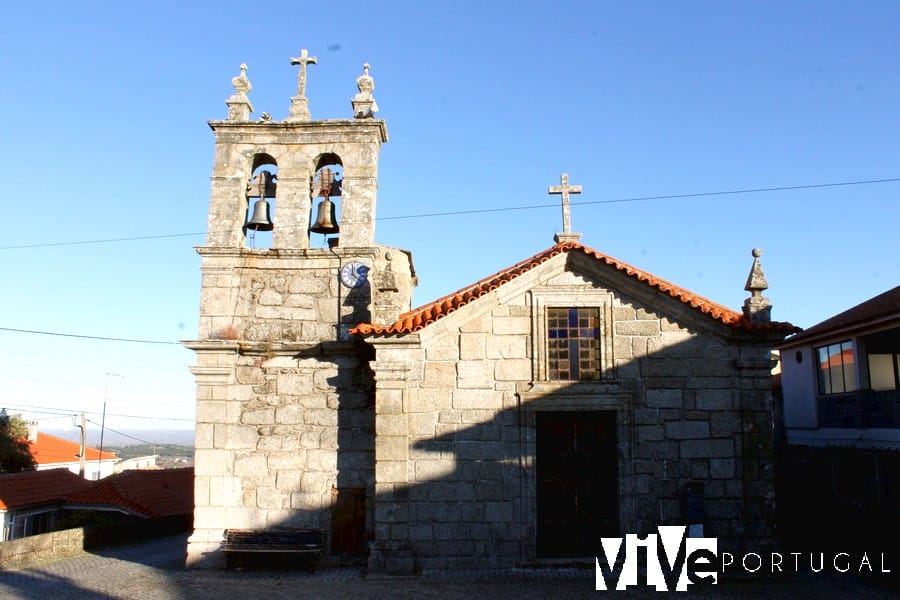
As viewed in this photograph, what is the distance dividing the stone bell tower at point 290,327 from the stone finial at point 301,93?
0.02 metres

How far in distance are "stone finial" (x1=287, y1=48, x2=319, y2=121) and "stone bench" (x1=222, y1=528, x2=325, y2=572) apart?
796 centimetres

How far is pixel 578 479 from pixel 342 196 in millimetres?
6913

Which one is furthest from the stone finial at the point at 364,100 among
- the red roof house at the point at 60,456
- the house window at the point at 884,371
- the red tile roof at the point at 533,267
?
the red roof house at the point at 60,456

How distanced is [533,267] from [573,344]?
1564 millimetres

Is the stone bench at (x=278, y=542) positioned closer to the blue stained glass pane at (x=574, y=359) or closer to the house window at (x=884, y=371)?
the blue stained glass pane at (x=574, y=359)

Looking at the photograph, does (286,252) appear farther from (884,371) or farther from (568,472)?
(884,371)

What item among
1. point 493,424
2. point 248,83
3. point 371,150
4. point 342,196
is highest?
point 248,83

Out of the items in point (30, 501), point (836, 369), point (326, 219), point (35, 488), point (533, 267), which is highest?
point (326, 219)

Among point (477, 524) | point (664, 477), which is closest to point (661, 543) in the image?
point (664, 477)

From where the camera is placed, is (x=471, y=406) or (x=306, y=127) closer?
(x=471, y=406)

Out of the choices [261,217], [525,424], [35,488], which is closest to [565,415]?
[525,424]

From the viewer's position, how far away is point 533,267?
42.2ft

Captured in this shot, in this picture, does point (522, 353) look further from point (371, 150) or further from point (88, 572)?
point (88, 572)

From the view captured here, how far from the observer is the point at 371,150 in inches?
552
